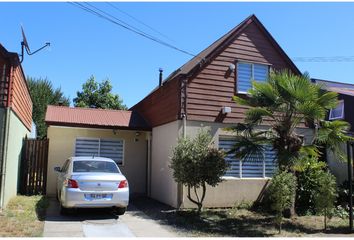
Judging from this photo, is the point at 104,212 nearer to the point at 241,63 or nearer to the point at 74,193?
the point at 74,193

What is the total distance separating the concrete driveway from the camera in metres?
8.87

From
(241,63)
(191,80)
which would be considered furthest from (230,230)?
(241,63)

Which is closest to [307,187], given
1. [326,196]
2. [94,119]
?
[326,196]

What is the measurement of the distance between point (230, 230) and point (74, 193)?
4.25 metres

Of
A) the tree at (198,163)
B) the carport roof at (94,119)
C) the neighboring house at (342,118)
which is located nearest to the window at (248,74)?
the neighboring house at (342,118)

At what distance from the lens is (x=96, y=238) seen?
822 centimetres

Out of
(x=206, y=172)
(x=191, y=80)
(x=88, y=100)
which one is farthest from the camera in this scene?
(x=88, y=100)

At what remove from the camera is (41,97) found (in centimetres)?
3494

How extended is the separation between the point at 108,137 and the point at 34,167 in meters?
3.26

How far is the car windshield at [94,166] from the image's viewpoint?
11125mm

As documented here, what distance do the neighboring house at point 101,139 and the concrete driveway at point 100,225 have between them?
172 inches

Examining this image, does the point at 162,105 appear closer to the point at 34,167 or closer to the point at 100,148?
the point at 100,148

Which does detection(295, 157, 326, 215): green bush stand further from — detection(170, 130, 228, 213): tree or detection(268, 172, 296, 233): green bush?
detection(170, 130, 228, 213): tree

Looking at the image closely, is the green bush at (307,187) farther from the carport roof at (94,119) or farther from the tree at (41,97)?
the tree at (41,97)
